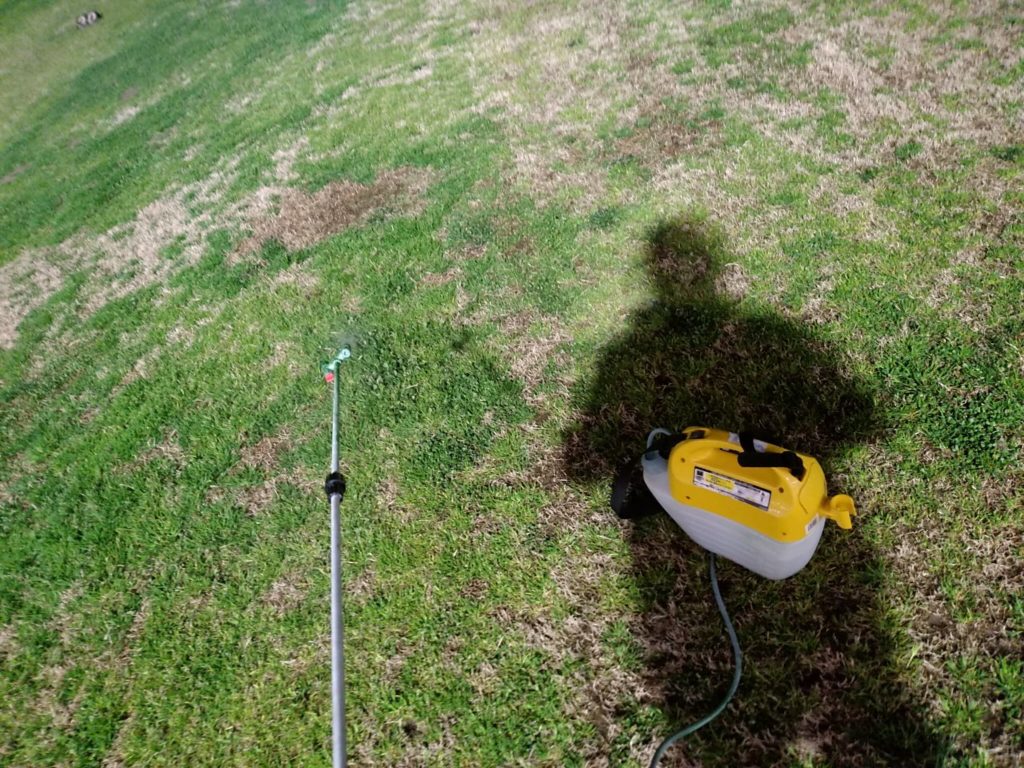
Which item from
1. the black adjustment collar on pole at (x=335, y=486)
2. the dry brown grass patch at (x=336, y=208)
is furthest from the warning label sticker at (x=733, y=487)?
the dry brown grass patch at (x=336, y=208)

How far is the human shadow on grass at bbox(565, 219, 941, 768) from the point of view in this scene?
8.83 ft

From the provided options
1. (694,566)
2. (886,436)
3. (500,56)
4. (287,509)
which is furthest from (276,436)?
(500,56)

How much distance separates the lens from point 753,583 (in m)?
3.16

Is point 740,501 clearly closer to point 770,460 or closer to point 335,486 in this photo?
point 770,460

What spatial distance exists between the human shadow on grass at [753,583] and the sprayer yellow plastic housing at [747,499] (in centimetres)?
26

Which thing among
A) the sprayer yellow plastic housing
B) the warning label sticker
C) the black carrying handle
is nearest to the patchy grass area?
the sprayer yellow plastic housing

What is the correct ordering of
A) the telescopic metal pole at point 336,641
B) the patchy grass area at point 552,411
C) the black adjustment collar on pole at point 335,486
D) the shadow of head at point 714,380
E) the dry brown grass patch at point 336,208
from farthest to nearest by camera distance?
the dry brown grass patch at point 336,208 < the shadow of head at point 714,380 < the black adjustment collar on pole at point 335,486 < the patchy grass area at point 552,411 < the telescopic metal pole at point 336,641

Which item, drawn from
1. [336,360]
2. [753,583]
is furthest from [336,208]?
[753,583]

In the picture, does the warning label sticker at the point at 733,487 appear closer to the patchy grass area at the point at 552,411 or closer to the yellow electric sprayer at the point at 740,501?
the yellow electric sprayer at the point at 740,501

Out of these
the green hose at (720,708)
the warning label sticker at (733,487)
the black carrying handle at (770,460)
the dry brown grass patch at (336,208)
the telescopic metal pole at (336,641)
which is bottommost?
the green hose at (720,708)

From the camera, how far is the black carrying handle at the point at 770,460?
2707mm

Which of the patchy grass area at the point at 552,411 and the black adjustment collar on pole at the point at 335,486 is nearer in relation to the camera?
the patchy grass area at the point at 552,411

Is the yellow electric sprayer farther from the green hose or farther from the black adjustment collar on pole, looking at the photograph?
the black adjustment collar on pole

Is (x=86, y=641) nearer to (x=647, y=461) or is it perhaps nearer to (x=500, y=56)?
(x=647, y=461)
